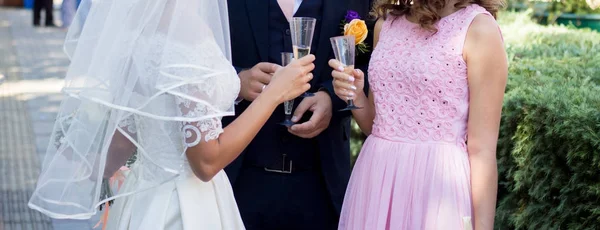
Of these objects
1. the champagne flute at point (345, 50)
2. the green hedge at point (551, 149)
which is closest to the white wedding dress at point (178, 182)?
the champagne flute at point (345, 50)

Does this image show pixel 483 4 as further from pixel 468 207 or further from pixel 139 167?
pixel 139 167

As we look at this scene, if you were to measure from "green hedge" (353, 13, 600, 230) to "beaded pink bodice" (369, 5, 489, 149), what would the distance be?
0.66m

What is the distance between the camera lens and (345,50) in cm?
289

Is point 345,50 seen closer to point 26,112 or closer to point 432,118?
point 432,118

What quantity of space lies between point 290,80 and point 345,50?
0.24 meters

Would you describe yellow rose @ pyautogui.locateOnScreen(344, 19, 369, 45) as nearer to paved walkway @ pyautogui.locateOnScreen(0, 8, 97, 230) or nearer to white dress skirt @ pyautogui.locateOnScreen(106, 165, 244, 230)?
white dress skirt @ pyautogui.locateOnScreen(106, 165, 244, 230)

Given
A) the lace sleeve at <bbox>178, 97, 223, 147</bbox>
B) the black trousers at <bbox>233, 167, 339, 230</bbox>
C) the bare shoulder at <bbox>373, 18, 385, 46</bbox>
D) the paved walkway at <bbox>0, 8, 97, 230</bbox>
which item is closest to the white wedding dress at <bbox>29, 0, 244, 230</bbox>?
the lace sleeve at <bbox>178, 97, 223, 147</bbox>

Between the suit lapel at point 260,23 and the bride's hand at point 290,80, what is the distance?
1.35 feet

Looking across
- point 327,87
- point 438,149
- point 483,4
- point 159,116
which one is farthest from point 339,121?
point 159,116

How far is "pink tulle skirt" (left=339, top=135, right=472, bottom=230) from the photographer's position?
9.45 feet

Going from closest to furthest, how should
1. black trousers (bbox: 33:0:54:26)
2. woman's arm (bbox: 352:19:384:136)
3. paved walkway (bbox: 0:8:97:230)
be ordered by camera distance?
woman's arm (bbox: 352:19:384:136)
paved walkway (bbox: 0:8:97:230)
black trousers (bbox: 33:0:54:26)

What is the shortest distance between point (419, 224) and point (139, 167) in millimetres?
967

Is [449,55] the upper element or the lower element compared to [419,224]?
upper

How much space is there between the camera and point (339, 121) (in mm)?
3344
